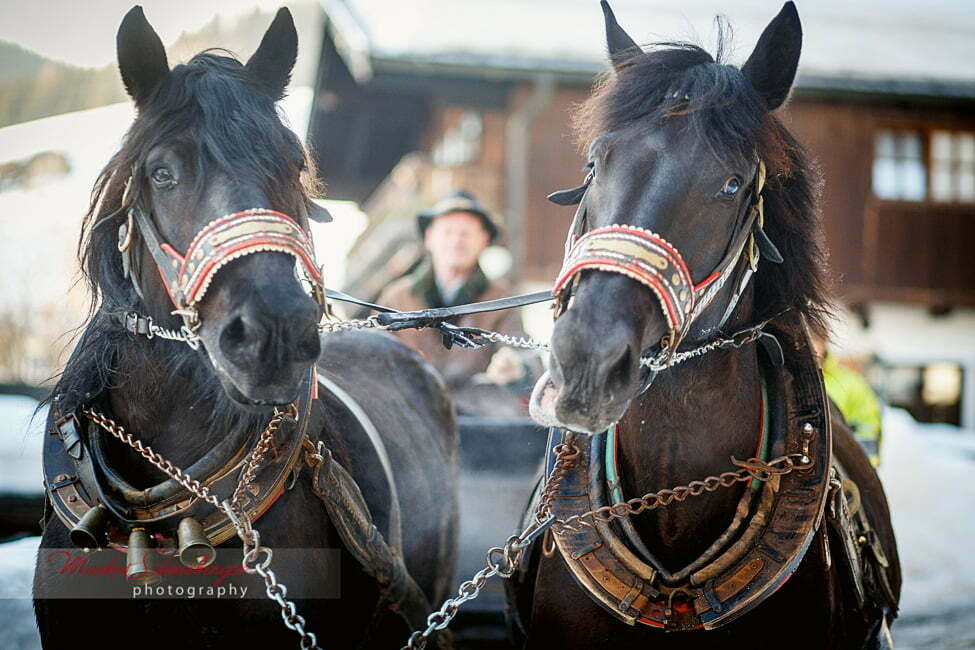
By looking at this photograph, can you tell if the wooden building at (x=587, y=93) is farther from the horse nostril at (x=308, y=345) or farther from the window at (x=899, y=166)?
the horse nostril at (x=308, y=345)

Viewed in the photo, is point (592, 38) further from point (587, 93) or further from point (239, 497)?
point (239, 497)

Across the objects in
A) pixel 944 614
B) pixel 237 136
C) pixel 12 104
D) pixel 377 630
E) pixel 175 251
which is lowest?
pixel 944 614

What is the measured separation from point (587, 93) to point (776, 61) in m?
10.5

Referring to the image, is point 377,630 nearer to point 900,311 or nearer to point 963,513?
point 963,513

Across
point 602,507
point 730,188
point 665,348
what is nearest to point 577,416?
point 665,348

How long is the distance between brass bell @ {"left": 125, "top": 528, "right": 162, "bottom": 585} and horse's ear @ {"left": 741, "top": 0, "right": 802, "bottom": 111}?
1773mm

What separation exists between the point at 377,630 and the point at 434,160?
518 inches

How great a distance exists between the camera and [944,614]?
5.30m

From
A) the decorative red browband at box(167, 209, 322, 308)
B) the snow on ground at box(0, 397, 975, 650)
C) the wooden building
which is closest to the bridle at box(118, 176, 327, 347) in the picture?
the decorative red browband at box(167, 209, 322, 308)

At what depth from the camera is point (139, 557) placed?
81.7 inches

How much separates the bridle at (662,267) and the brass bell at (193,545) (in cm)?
99

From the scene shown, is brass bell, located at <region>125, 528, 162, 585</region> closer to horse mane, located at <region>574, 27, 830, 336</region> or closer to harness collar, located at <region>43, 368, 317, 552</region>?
harness collar, located at <region>43, 368, 317, 552</region>

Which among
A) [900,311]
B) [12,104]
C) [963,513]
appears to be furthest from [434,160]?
[12,104]

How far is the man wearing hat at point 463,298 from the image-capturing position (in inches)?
183
